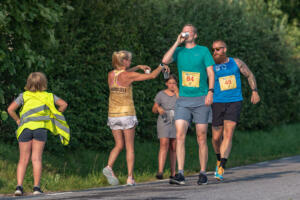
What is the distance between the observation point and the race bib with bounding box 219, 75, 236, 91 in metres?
10.0

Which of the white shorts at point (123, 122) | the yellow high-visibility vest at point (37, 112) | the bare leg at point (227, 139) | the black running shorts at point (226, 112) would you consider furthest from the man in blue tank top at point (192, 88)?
the yellow high-visibility vest at point (37, 112)

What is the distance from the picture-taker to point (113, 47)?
510 inches

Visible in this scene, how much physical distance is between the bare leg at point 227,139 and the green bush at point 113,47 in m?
2.86

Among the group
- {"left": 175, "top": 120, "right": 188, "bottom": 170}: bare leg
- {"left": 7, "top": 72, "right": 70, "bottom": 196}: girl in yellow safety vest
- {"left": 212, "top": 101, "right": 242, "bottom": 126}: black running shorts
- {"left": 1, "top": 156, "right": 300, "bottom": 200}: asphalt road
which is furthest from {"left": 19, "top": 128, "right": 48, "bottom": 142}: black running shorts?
{"left": 212, "top": 101, "right": 242, "bottom": 126}: black running shorts

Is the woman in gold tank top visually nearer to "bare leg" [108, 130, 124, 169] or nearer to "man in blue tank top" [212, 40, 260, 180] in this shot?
"bare leg" [108, 130, 124, 169]

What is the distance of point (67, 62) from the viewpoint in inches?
469

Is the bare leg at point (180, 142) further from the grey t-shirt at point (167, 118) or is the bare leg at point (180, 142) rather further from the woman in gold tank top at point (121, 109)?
the grey t-shirt at point (167, 118)

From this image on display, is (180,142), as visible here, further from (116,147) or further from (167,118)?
(167,118)

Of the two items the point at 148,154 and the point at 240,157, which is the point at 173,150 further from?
the point at 240,157

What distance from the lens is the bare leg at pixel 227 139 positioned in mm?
9711

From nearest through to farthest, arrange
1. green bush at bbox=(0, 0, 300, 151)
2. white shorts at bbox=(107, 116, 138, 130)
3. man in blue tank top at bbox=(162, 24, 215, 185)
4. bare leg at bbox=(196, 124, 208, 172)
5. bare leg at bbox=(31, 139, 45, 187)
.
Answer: bare leg at bbox=(31, 139, 45, 187)
man in blue tank top at bbox=(162, 24, 215, 185)
bare leg at bbox=(196, 124, 208, 172)
white shorts at bbox=(107, 116, 138, 130)
green bush at bbox=(0, 0, 300, 151)

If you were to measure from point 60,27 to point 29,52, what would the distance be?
6.14ft

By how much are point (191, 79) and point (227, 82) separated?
3.83ft

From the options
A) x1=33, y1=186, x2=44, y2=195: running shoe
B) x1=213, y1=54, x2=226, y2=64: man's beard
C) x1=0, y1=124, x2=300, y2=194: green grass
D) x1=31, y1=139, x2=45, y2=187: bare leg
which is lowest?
x1=0, y1=124, x2=300, y2=194: green grass
